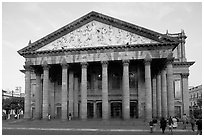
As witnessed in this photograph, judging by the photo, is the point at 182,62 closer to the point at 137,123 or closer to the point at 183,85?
the point at 183,85

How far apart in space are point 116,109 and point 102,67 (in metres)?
8.67

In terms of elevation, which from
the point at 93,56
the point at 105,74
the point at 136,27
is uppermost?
the point at 136,27

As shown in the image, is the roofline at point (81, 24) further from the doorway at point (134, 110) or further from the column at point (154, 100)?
the doorway at point (134, 110)

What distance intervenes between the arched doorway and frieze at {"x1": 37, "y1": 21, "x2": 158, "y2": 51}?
35.2ft

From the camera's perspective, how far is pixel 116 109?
39.5 m

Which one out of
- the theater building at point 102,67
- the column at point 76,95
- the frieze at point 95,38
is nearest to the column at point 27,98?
the theater building at point 102,67

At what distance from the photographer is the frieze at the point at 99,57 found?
33719 millimetres

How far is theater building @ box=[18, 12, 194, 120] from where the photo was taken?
3366 centimetres

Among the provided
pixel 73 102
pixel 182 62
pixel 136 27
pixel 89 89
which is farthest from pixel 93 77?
pixel 182 62

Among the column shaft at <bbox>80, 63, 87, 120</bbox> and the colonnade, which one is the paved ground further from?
the colonnade

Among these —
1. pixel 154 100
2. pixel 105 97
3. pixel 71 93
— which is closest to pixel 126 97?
pixel 105 97

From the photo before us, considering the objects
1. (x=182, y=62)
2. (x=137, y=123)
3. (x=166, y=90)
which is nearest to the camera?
(x=137, y=123)

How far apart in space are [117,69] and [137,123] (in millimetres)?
12191

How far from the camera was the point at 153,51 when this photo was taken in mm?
33781
